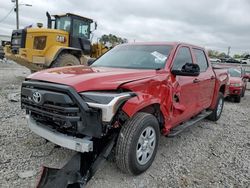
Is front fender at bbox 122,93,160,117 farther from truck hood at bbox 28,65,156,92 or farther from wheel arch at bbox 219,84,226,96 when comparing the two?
wheel arch at bbox 219,84,226,96

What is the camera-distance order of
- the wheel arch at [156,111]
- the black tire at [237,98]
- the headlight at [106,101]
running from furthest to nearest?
the black tire at [237,98] < the wheel arch at [156,111] < the headlight at [106,101]

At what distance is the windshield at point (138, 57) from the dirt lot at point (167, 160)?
4.92 feet

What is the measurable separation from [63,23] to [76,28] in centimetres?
66

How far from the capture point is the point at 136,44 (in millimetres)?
4930

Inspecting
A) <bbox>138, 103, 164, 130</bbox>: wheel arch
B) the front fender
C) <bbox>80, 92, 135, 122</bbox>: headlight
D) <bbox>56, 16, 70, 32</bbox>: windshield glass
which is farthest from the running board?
<bbox>56, 16, 70, 32</bbox>: windshield glass

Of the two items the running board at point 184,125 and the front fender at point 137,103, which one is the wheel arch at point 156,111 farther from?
the running board at point 184,125

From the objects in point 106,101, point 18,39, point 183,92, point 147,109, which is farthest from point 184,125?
point 18,39

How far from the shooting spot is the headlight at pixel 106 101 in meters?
2.85

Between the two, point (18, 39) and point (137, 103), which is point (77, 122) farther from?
point (18, 39)

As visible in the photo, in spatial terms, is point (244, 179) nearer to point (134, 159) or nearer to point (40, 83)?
point (134, 159)

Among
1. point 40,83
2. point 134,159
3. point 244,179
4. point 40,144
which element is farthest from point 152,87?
point 40,144

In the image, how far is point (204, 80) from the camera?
535 cm

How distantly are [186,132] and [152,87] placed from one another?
2346 mm

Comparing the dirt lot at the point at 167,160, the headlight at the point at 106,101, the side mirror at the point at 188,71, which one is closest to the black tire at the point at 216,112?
the dirt lot at the point at 167,160
